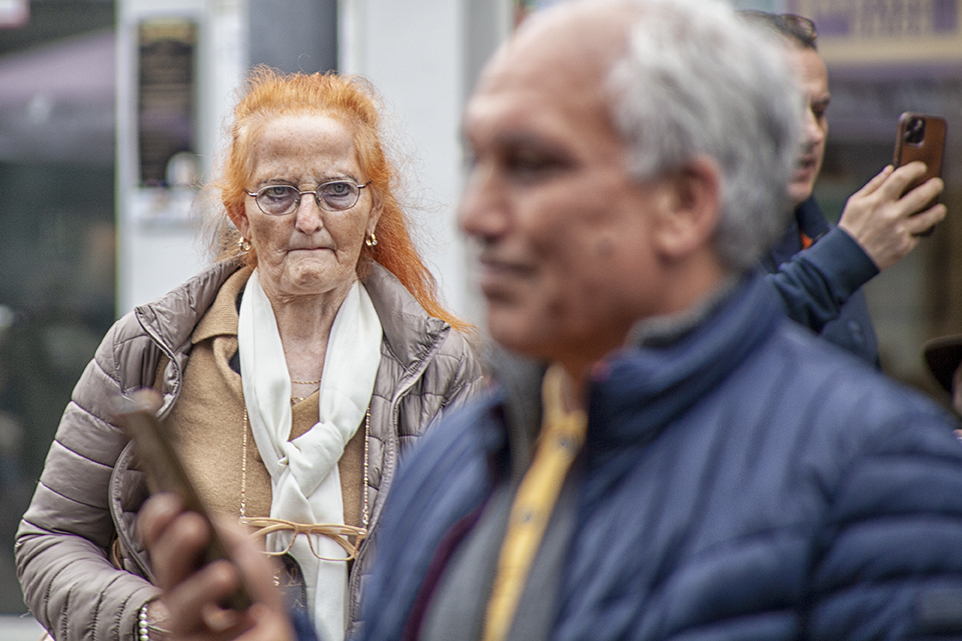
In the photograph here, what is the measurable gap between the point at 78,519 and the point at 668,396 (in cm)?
182

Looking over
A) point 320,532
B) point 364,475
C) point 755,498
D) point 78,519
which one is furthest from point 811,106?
point 78,519

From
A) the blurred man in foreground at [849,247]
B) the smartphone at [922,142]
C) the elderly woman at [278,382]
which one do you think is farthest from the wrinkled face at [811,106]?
the elderly woman at [278,382]

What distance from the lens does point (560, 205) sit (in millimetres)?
1194

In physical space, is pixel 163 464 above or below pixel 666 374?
below

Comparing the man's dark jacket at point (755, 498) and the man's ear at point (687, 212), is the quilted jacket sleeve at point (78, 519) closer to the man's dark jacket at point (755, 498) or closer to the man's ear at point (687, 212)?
the man's dark jacket at point (755, 498)

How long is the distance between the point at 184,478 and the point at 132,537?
4.41 feet

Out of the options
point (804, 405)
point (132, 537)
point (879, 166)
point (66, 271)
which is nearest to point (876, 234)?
point (804, 405)

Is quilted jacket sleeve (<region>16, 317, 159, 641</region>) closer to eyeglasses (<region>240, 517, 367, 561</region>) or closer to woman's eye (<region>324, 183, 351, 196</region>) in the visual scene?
eyeglasses (<region>240, 517, 367, 561</region>)

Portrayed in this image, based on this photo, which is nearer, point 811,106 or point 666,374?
point 666,374

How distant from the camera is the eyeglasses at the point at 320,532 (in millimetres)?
2506

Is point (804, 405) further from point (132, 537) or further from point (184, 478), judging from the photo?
point (132, 537)

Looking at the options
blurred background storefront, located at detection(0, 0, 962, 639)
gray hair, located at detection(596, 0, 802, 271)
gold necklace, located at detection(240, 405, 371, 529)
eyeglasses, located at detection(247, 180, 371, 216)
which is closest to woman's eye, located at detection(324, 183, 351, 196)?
eyeglasses, located at detection(247, 180, 371, 216)

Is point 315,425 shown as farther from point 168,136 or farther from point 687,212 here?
point 168,136

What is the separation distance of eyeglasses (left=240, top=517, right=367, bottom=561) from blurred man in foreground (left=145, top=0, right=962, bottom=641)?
121cm
